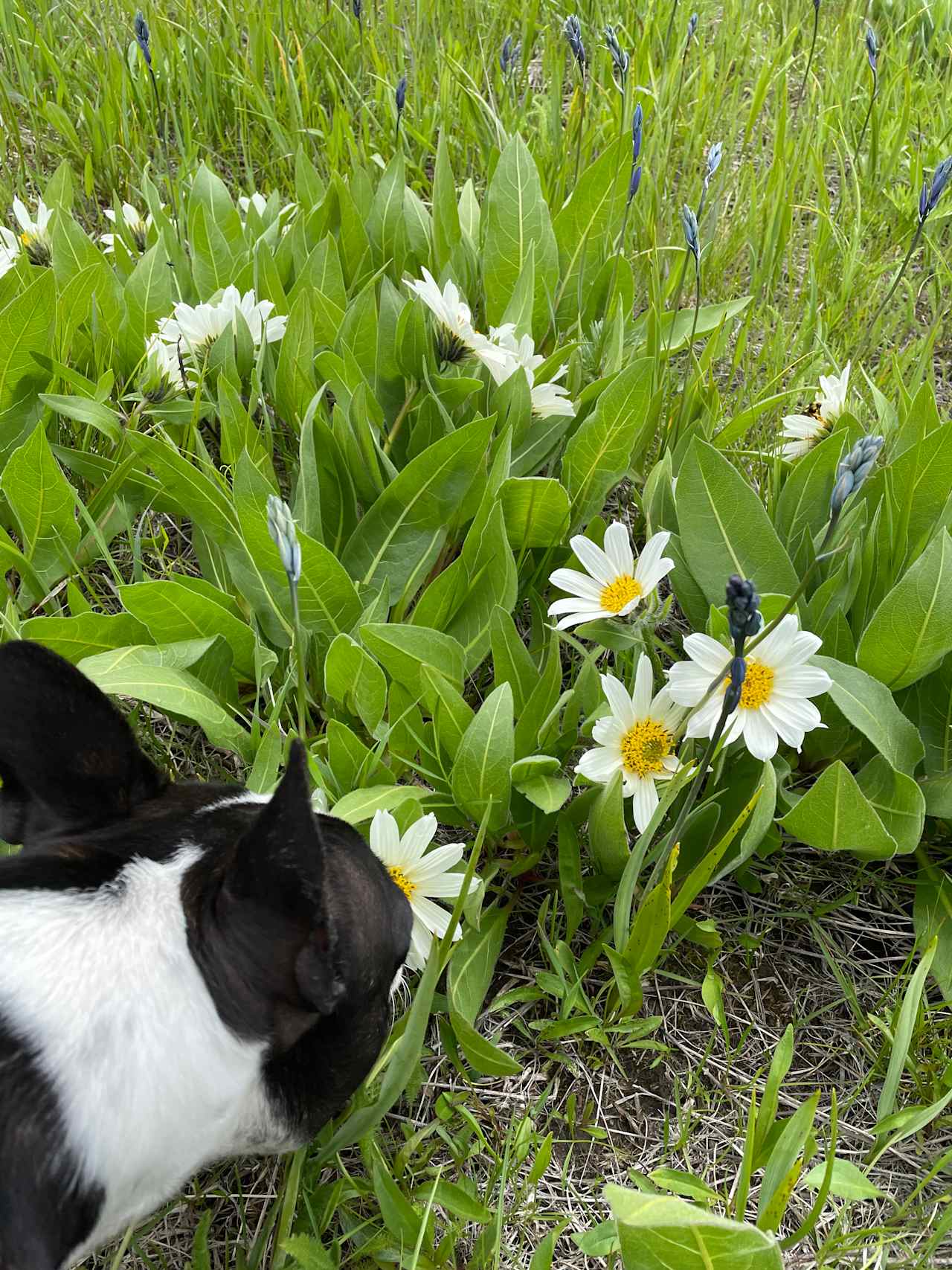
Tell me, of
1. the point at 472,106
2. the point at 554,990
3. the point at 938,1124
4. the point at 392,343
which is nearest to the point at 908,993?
the point at 938,1124

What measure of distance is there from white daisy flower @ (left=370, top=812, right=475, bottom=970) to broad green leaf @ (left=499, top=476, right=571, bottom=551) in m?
0.72

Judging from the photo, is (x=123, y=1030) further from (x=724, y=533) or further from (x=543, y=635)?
(x=724, y=533)

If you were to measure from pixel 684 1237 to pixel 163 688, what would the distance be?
1.13 m

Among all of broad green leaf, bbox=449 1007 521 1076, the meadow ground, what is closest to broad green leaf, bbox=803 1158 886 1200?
the meadow ground

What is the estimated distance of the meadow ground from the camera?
165cm

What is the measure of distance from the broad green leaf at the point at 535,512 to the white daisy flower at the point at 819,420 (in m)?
0.55

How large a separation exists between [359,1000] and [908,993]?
872 millimetres

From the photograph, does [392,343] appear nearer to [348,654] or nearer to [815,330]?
[348,654]

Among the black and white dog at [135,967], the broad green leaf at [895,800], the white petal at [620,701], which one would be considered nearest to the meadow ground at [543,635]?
the broad green leaf at [895,800]

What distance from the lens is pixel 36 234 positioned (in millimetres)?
2844

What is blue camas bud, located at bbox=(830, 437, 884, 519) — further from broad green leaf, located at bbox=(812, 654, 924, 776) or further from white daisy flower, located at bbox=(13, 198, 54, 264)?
white daisy flower, located at bbox=(13, 198, 54, 264)

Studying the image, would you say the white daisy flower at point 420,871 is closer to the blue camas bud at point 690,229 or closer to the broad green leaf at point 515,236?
the blue camas bud at point 690,229

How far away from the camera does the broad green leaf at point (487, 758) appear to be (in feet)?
5.77

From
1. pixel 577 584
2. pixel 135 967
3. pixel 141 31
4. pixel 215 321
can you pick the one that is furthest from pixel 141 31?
pixel 135 967
